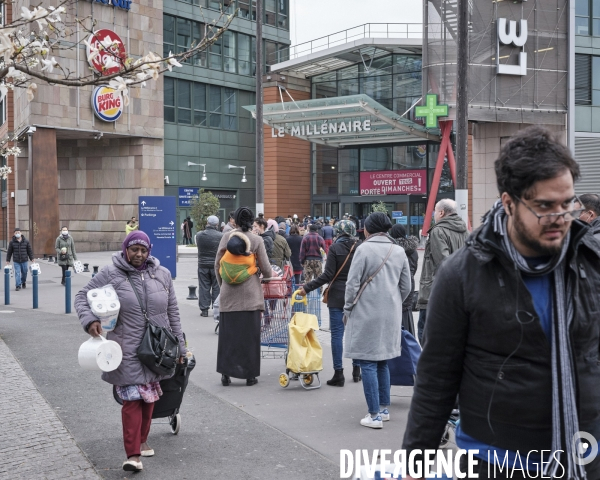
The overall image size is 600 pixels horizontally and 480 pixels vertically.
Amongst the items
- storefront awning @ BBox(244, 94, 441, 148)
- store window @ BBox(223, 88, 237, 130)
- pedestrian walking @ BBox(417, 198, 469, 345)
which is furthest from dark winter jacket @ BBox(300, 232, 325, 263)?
store window @ BBox(223, 88, 237, 130)

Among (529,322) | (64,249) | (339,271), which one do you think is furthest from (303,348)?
(64,249)

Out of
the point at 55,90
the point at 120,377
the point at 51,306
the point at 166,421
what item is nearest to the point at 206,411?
the point at 166,421

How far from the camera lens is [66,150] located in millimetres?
39125

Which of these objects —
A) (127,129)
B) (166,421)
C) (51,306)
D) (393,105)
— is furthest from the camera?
(393,105)

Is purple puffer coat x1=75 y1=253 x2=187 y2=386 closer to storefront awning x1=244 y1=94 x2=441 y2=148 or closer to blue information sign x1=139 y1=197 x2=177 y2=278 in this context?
blue information sign x1=139 y1=197 x2=177 y2=278

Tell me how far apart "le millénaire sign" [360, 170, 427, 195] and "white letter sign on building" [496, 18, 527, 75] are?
15597 mm

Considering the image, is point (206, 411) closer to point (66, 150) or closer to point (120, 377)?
point (120, 377)

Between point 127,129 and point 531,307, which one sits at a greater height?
point 127,129

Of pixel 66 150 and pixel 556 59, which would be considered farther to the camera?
pixel 66 150

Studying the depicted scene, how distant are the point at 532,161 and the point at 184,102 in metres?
42.9

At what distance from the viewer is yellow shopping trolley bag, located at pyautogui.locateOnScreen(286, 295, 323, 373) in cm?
770

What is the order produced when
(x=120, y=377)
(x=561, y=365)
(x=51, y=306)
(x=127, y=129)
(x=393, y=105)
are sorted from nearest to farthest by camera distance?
(x=561, y=365) → (x=120, y=377) → (x=51, y=306) → (x=127, y=129) → (x=393, y=105)

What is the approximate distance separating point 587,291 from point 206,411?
530 centimetres

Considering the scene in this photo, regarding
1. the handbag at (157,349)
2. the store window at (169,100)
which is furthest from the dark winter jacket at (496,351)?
the store window at (169,100)
